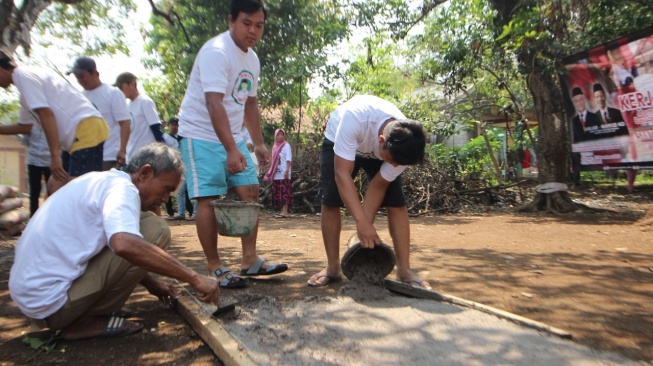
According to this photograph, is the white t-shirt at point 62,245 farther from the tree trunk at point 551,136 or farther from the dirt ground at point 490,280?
the tree trunk at point 551,136

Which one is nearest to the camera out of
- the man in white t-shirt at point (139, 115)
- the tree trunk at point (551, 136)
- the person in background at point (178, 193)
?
the man in white t-shirt at point (139, 115)

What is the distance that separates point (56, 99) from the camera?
3.51 metres

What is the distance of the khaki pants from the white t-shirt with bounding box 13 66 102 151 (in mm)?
1591

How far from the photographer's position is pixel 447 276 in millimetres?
→ 3676

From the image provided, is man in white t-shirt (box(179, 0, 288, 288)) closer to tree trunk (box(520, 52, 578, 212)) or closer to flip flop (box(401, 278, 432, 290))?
flip flop (box(401, 278, 432, 290))

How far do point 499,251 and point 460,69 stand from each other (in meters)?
5.27

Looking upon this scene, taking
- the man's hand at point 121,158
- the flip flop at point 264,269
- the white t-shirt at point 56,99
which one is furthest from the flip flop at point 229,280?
the man's hand at point 121,158

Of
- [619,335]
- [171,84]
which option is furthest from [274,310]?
[171,84]

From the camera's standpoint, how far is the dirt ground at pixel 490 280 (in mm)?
2271

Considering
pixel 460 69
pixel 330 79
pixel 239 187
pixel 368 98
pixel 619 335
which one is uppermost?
pixel 330 79

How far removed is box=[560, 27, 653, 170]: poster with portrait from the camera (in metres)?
7.02

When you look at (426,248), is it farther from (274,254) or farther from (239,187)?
(239,187)

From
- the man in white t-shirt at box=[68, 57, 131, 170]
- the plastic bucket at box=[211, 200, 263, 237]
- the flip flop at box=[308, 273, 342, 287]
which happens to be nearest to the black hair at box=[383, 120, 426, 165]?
the plastic bucket at box=[211, 200, 263, 237]

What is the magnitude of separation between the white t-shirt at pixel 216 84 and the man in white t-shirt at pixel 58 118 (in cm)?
80
